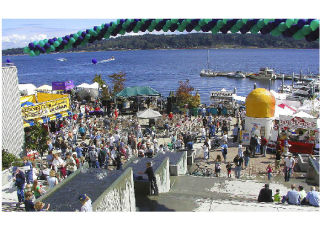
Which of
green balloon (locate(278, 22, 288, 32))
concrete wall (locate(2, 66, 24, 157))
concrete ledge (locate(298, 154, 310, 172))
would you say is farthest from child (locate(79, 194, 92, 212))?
concrete ledge (locate(298, 154, 310, 172))

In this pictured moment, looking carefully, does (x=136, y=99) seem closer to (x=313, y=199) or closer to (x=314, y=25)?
(x=313, y=199)

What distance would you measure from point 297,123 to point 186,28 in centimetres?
1372

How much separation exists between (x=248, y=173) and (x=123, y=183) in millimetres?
7834

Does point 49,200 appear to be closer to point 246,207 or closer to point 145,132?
point 246,207

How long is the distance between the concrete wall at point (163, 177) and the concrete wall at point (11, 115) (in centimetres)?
713

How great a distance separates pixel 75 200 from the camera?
7.17 metres

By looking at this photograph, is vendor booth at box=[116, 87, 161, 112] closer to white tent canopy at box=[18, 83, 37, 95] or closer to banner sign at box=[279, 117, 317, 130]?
white tent canopy at box=[18, 83, 37, 95]

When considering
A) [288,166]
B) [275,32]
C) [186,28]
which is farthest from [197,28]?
[288,166]

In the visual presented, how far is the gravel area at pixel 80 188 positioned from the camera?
6997mm

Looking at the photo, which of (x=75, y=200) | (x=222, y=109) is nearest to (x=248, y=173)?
(x=75, y=200)

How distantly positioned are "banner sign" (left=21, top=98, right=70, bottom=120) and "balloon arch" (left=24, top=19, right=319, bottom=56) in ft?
36.6

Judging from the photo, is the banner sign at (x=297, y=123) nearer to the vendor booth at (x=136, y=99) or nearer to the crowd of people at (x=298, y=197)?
the crowd of people at (x=298, y=197)

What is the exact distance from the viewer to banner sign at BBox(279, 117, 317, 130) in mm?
17062

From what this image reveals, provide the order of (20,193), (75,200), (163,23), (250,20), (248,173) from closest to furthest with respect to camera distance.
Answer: (250,20), (163,23), (75,200), (20,193), (248,173)
